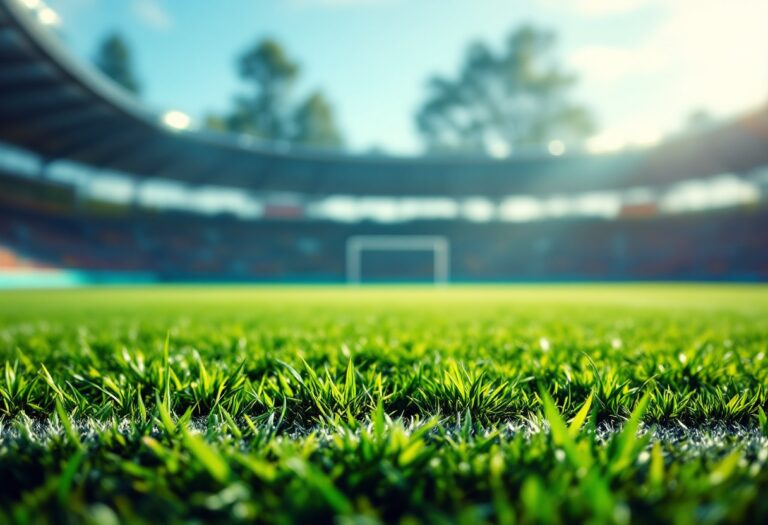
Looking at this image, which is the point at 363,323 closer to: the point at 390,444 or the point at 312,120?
the point at 390,444

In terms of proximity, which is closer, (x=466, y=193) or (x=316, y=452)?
(x=316, y=452)

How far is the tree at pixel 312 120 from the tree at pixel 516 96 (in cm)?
1206

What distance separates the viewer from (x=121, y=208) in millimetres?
31422

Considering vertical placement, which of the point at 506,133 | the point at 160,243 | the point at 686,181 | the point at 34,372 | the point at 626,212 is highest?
the point at 506,133

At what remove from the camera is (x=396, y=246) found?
36500mm

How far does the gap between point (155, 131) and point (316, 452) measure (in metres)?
27.8

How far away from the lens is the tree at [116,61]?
3844 cm

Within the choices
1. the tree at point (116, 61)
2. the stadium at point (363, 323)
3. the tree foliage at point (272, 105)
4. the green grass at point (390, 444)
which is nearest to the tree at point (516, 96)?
the stadium at point (363, 323)

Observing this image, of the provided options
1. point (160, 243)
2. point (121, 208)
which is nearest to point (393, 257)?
point (160, 243)

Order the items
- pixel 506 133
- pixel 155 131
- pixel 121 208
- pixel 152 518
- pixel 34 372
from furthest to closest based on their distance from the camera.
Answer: pixel 506 133 < pixel 121 208 < pixel 155 131 < pixel 34 372 < pixel 152 518

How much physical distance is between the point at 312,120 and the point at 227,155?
1464 cm

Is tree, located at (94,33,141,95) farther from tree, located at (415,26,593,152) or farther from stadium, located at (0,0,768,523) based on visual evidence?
tree, located at (415,26,593,152)

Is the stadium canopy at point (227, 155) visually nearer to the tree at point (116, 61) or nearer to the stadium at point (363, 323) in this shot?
the stadium at point (363, 323)

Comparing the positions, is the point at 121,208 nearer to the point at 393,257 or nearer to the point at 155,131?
the point at 155,131
